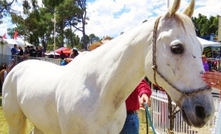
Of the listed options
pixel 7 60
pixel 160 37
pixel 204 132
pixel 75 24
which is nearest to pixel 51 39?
pixel 75 24

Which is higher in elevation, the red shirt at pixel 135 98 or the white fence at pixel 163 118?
the red shirt at pixel 135 98

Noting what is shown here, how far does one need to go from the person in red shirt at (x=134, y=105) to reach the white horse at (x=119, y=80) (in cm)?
57

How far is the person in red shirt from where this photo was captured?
3.18 metres

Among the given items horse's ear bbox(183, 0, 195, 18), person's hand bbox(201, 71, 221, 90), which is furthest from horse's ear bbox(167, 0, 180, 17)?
person's hand bbox(201, 71, 221, 90)

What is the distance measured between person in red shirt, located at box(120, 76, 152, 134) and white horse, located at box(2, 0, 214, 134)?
1.88 feet

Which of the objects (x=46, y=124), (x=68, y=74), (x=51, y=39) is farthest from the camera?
(x=51, y=39)

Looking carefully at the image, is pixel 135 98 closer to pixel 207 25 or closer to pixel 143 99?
pixel 143 99

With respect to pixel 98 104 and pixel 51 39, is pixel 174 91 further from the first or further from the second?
pixel 51 39

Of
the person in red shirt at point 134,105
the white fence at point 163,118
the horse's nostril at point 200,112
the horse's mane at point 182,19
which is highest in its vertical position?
the horse's mane at point 182,19

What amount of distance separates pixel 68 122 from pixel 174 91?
1.03 meters

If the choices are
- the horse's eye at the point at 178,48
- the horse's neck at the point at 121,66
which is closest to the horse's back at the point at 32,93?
the horse's neck at the point at 121,66

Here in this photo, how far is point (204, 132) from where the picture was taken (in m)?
6.09

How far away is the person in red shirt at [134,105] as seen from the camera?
3176 mm

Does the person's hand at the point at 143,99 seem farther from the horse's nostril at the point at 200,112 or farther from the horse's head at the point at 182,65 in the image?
the horse's nostril at the point at 200,112
